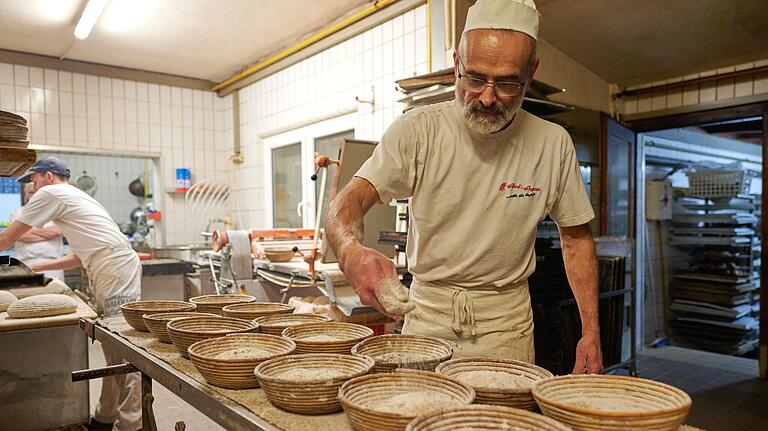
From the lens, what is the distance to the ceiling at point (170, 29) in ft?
13.5

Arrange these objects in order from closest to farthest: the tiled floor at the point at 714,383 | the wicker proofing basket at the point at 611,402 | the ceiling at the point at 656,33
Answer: the wicker proofing basket at the point at 611,402 < the ceiling at the point at 656,33 < the tiled floor at the point at 714,383

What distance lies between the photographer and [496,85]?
1.43 meters

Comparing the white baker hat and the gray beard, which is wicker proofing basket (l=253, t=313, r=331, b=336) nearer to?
the gray beard

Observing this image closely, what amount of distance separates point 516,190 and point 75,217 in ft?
9.83

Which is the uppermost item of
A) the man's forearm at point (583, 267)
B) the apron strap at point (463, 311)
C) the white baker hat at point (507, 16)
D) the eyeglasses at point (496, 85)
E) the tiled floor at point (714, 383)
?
the white baker hat at point (507, 16)

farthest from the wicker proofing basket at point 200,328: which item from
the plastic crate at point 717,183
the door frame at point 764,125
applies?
the plastic crate at point 717,183

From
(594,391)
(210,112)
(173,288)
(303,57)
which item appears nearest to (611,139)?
(303,57)

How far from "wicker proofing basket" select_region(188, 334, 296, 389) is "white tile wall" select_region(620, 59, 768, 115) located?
4.20m

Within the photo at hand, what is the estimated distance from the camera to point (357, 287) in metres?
1.19

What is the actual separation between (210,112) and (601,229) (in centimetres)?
→ 453

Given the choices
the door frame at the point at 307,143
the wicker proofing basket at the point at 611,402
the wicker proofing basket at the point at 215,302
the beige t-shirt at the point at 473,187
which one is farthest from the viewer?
the door frame at the point at 307,143

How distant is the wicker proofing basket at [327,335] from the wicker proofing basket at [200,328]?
0.16m

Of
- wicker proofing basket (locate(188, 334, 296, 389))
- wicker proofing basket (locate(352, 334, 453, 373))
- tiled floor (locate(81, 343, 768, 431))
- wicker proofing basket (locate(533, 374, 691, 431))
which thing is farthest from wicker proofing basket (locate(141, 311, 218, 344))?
tiled floor (locate(81, 343, 768, 431))

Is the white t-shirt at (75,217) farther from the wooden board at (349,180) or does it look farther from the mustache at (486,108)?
the mustache at (486,108)
